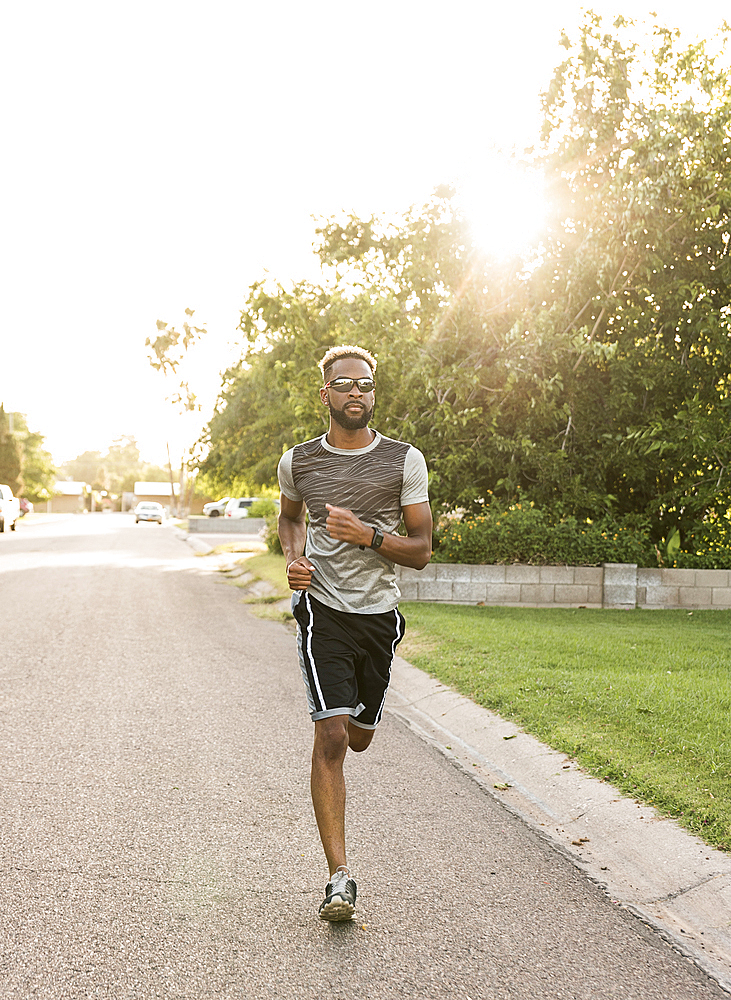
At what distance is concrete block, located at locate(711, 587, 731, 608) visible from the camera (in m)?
13.8

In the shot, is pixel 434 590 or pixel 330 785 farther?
pixel 434 590

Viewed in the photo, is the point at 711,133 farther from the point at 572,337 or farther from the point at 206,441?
the point at 206,441

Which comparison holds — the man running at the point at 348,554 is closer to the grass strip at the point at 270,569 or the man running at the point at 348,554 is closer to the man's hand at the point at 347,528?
the man's hand at the point at 347,528

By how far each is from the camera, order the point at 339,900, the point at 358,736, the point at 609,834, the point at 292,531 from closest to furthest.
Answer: the point at 339,900
the point at 358,736
the point at 292,531
the point at 609,834

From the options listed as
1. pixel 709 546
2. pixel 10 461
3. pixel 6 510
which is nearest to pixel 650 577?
pixel 709 546

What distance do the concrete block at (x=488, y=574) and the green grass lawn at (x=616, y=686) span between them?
3.11ft

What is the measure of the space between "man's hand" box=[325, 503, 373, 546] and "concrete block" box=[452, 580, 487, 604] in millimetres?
9791

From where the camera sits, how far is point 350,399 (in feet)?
13.7

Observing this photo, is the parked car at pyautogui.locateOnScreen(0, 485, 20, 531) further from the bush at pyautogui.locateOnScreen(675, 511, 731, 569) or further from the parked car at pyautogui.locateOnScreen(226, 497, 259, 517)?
the bush at pyautogui.locateOnScreen(675, 511, 731, 569)

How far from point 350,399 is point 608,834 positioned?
247cm

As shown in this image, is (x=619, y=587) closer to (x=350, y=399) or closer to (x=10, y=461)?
(x=350, y=399)

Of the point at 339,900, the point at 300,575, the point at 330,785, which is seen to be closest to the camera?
the point at 339,900

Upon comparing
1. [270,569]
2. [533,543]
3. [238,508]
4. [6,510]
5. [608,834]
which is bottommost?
[608,834]

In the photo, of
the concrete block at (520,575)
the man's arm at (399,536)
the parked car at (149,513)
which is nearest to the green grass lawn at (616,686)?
the concrete block at (520,575)
